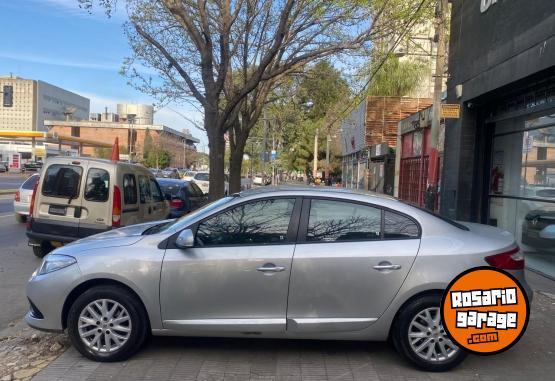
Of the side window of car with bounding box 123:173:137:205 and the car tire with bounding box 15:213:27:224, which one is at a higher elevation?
the side window of car with bounding box 123:173:137:205

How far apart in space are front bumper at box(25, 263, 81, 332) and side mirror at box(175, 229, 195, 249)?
922mm

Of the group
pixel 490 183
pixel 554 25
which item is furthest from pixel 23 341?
pixel 490 183

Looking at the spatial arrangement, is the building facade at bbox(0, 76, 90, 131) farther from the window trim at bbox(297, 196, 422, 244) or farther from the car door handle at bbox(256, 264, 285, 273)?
the car door handle at bbox(256, 264, 285, 273)

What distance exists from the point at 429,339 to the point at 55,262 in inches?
133

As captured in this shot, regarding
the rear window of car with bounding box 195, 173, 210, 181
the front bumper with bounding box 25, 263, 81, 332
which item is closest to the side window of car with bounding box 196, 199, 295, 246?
the front bumper with bounding box 25, 263, 81, 332

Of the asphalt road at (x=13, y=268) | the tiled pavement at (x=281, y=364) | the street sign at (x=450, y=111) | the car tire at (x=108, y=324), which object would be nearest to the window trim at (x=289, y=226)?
the car tire at (x=108, y=324)

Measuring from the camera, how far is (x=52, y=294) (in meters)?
4.73

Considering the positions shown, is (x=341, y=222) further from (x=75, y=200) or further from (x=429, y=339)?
(x=75, y=200)

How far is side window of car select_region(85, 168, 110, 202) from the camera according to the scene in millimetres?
8664

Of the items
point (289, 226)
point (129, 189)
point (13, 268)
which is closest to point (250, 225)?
point (289, 226)

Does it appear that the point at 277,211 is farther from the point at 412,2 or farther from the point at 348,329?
the point at 412,2

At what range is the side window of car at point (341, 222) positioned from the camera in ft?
15.5

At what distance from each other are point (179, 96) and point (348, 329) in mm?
16132

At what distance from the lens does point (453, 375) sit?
181 inches
